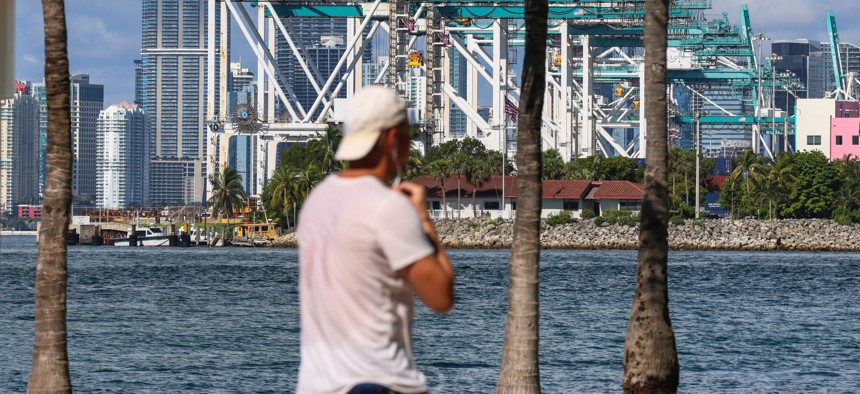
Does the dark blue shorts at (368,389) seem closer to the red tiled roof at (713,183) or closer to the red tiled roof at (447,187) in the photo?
the red tiled roof at (447,187)

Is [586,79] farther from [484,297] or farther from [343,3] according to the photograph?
[484,297]

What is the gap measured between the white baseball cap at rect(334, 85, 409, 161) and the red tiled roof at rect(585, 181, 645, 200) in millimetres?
96221

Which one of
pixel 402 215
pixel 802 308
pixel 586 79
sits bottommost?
pixel 802 308

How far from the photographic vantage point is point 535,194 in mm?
11797

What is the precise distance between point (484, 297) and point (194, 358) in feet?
60.4

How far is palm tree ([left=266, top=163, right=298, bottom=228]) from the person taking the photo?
10769cm

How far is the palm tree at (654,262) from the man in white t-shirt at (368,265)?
25.7ft

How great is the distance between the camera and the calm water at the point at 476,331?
21297 millimetres

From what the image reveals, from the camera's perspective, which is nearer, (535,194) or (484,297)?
(535,194)

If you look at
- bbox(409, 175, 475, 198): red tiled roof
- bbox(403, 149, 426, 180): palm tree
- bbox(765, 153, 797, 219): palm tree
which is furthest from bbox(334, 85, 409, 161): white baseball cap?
bbox(403, 149, 426, 180): palm tree

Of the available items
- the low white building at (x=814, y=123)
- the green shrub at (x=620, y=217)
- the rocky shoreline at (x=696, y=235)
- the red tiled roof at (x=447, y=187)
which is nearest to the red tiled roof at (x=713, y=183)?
the low white building at (x=814, y=123)

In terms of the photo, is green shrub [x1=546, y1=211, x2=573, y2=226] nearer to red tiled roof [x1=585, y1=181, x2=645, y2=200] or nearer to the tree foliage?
red tiled roof [x1=585, y1=181, x2=645, y2=200]

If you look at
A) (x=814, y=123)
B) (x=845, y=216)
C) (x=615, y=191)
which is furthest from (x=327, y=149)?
(x=814, y=123)

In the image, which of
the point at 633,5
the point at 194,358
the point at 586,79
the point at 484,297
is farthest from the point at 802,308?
the point at 586,79
